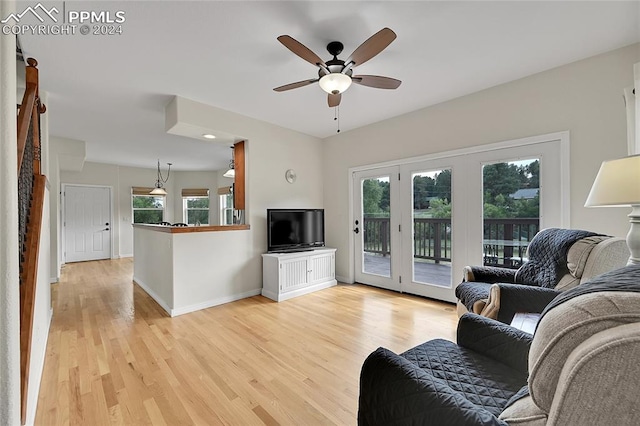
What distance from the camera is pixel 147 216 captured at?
26.1ft

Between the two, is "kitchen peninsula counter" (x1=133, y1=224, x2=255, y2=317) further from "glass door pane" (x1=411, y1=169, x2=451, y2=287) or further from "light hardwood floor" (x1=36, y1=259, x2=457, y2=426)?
"glass door pane" (x1=411, y1=169, x2=451, y2=287)

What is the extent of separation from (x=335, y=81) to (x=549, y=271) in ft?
7.24

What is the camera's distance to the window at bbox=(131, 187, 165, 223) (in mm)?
7664

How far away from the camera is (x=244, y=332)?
2689mm

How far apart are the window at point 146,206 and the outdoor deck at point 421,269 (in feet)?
21.7

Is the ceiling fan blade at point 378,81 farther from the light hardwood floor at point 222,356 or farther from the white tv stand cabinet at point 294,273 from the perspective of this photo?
the white tv stand cabinet at point 294,273

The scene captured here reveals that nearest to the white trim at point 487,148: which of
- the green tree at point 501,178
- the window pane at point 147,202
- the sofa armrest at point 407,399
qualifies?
the green tree at point 501,178

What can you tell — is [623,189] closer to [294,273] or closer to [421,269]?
[421,269]

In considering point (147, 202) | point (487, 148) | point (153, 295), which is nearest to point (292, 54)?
point (487, 148)

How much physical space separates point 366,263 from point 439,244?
126 centimetres

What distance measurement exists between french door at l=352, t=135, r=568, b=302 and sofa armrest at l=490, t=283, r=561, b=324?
46.0 inches

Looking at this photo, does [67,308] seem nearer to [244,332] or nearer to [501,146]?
[244,332]

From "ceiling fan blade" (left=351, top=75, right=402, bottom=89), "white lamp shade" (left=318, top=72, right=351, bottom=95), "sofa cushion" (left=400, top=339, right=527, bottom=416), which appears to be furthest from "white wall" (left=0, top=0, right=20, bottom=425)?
"ceiling fan blade" (left=351, top=75, right=402, bottom=89)

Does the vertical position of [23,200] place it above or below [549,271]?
Answer: above
